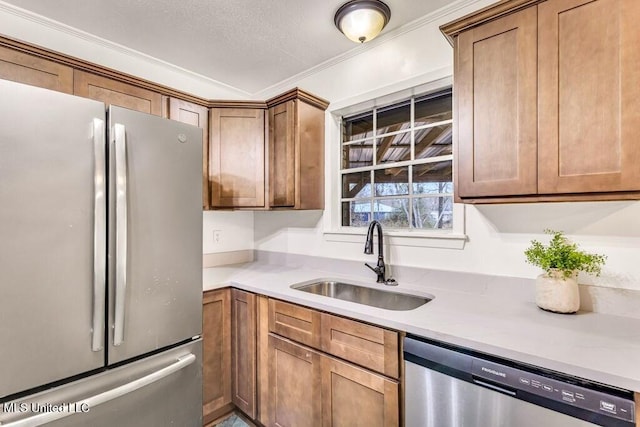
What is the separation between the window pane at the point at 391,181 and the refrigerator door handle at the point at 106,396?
5.15ft

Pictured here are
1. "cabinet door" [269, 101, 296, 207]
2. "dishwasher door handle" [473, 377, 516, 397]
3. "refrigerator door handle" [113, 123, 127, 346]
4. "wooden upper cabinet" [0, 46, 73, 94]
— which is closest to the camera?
"dishwasher door handle" [473, 377, 516, 397]

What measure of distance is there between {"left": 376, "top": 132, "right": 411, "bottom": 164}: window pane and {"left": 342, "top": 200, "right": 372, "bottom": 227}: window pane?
0.35m

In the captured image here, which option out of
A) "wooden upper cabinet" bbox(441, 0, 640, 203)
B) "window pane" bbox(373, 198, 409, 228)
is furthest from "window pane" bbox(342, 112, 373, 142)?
"wooden upper cabinet" bbox(441, 0, 640, 203)

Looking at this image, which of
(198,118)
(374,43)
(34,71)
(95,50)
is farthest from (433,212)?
(95,50)

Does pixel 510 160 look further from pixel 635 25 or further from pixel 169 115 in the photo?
pixel 169 115

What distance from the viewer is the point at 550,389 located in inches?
35.9

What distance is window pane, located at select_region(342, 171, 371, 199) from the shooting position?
7.51 ft

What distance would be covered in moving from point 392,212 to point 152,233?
1.49 m

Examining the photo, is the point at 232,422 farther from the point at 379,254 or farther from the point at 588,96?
the point at 588,96

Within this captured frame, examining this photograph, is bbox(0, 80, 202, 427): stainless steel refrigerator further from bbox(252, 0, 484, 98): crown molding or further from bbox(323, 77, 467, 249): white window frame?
bbox(252, 0, 484, 98): crown molding

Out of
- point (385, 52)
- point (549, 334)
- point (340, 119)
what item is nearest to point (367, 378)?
point (549, 334)

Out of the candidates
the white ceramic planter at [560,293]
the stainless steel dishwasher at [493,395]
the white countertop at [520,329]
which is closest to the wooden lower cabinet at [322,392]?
the stainless steel dishwasher at [493,395]

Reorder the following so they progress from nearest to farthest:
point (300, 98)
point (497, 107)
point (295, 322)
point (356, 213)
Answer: point (497, 107)
point (295, 322)
point (300, 98)
point (356, 213)

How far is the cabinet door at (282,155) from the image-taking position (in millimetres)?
2184
